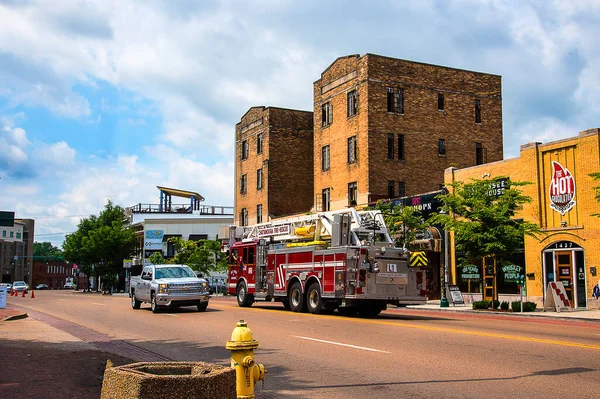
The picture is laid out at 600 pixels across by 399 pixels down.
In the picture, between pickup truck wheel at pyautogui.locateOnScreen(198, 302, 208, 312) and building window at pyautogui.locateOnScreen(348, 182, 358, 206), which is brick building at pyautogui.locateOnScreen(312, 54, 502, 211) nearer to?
building window at pyautogui.locateOnScreen(348, 182, 358, 206)

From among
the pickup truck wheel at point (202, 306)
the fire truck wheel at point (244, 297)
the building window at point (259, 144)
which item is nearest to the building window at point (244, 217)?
the building window at point (259, 144)

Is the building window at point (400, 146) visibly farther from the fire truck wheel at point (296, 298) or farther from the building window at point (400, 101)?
the fire truck wheel at point (296, 298)

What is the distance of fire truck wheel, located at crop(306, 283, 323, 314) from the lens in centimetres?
2145

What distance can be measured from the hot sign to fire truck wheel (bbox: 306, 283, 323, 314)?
13.2m

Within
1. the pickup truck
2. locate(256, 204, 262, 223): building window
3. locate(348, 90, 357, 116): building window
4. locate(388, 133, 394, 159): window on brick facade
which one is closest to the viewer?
the pickup truck

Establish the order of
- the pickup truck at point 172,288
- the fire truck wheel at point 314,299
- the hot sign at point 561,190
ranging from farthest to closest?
the hot sign at point 561,190 → the pickup truck at point 172,288 → the fire truck wheel at point 314,299

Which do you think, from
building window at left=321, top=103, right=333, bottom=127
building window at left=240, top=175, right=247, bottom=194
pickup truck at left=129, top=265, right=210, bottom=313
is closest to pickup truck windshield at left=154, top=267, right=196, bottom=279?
pickup truck at left=129, top=265, right=210, bottom=313

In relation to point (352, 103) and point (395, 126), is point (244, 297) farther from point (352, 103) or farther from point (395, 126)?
point (352, 103)

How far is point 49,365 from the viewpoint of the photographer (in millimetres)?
10477

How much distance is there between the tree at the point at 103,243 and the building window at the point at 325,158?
3675cm

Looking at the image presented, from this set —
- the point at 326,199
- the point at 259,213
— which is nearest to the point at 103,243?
the point at 259,213

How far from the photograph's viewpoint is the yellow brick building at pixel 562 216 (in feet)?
89.9

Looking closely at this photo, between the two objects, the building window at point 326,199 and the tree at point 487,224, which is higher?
the building window at point 326,199

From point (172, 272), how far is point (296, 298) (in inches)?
198
